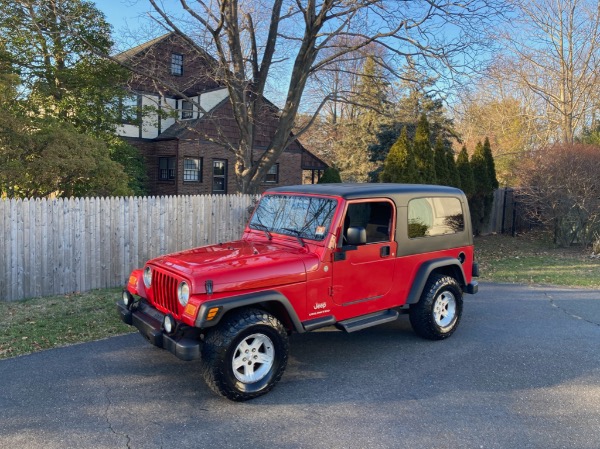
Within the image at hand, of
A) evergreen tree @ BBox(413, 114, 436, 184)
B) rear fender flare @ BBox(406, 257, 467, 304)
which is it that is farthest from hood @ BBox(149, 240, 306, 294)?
evergreen tree @ BBox(413, 114, 436, 184)

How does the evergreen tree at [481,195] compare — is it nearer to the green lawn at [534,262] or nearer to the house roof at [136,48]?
the green lawn at [534,262]

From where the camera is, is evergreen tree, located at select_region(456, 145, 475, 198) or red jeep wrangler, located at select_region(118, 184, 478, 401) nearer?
red jeep wrangler, located at select_region(118, 184, 478, 401)

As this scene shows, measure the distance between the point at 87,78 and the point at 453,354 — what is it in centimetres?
1452

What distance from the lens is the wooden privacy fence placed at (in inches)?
292

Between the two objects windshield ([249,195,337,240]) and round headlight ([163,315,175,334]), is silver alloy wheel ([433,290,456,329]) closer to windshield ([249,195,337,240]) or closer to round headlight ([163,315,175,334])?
windshield ([249,195,337,240])

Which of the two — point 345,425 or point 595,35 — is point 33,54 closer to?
point 345,425

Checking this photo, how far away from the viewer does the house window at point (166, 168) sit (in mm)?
22483

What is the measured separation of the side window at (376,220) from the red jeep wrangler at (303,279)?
12 millimetres

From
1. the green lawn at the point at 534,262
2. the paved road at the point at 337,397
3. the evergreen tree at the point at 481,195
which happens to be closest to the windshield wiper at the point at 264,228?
the paved road at the point at 337,397

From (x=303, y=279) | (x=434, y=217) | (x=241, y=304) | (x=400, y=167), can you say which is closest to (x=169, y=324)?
(x=241, y=304)

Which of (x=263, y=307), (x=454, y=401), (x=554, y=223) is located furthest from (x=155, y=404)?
(x=554, y=223)

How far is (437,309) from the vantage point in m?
5.55

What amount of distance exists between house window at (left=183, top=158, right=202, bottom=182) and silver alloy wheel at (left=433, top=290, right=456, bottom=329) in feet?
60.3

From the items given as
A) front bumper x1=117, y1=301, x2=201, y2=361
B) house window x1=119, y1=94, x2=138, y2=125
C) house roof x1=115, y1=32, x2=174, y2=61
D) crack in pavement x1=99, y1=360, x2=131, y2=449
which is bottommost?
crack in pavement x1=99, y1=360, x2=131, y2=449
